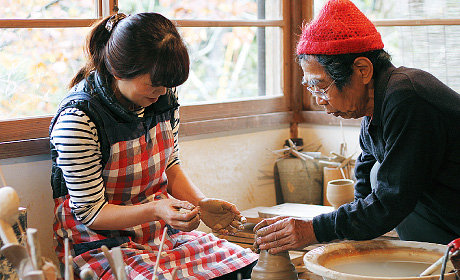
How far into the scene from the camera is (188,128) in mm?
3732

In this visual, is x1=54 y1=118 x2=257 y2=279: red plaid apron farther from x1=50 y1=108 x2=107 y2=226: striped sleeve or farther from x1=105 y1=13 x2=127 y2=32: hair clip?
x1=105 y1=13 x2=127 y2=32: hair clip

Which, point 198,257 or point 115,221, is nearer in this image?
point 115,221

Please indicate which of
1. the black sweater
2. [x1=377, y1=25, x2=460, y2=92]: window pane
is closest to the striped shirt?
the black sweater

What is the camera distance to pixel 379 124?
7.66ft

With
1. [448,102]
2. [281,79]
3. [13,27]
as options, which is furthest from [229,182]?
[448,102]

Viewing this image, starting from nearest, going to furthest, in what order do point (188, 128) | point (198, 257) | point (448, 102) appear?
point (448, 102), point (198, 257), point (188, 128)

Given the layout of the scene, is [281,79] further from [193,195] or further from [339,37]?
[339,37]

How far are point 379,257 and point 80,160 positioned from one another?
1223mm

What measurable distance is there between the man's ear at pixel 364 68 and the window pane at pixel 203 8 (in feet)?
5.20

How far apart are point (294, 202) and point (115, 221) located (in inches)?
82.0

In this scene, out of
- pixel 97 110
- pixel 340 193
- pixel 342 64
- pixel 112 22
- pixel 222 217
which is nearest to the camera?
pixel 342 64

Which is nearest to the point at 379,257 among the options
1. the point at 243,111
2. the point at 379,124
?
the point at 379,124

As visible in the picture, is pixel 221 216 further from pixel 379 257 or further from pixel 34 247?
pixel 34 247

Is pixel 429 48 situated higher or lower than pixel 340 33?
lower
